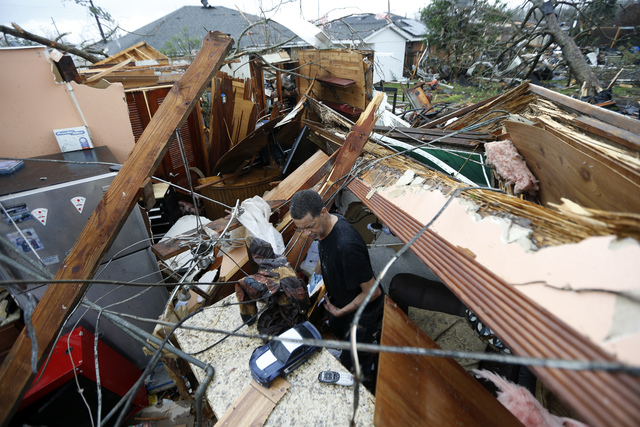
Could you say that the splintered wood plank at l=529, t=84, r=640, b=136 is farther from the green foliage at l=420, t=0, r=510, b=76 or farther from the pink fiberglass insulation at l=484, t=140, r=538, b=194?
the green foliage at l=420, t=0, r=510, b=76

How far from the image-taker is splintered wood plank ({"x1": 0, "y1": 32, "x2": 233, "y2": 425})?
67.7 inches

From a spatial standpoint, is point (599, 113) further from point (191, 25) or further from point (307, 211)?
point (191, 25)

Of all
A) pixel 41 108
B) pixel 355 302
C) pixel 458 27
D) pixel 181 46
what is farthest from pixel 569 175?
pixel 458 27

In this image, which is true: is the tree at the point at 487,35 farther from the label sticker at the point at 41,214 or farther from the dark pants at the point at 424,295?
the label sticker at the point at 41,214

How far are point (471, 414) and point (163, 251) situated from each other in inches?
112

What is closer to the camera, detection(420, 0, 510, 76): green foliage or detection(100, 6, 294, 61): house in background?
detection(420, 0, 510, 76): green foliage

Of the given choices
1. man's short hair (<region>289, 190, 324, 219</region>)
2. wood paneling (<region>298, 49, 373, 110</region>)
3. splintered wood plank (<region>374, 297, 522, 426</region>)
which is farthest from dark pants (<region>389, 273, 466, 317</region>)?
wood paneling (<region>298, 49, 373, 110</region>)

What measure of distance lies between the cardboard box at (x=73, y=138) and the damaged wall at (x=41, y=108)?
0.08 metres

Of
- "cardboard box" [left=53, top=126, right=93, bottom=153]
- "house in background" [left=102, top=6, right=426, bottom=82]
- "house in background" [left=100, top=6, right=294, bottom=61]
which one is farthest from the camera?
"house in background" [left=100, top=6, right=294, bottom=61]

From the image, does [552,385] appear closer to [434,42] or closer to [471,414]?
[471,414]

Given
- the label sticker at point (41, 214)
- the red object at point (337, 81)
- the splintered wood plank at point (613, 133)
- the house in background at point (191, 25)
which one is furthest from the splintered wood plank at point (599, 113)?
the house in background at point (191, 25)

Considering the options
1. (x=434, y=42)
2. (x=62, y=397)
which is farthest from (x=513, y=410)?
(x=434, y=42)

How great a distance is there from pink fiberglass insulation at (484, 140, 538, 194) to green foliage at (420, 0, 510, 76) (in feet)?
53.3

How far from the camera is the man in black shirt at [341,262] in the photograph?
2.13m
